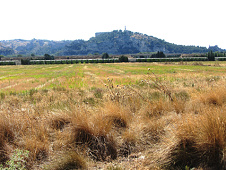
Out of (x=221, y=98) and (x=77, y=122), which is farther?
(x=221, y=98)

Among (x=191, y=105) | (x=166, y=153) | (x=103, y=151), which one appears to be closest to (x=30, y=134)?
(x=103, y=151)

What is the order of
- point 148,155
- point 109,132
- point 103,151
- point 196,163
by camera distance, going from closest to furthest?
point 196,163, point 148,155, point 103,151, point 109,132

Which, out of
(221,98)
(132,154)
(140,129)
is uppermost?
(221,98)

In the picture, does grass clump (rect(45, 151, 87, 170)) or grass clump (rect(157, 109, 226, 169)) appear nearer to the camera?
grass clump (rect(157, 109, 226, 169))

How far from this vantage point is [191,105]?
4.90 metres

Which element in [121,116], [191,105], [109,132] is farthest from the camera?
[191,105]

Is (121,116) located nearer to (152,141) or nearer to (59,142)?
(152,141)

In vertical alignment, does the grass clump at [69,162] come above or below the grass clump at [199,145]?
below

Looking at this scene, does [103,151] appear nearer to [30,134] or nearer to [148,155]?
[148,155]

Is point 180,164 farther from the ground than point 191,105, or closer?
closer

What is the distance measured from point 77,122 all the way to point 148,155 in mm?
1559

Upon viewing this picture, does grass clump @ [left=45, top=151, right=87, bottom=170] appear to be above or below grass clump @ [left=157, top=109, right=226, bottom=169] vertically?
below

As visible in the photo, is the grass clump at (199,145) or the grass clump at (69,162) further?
the grass clump at (69,162)

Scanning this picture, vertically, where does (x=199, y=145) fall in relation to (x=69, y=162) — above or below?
above
